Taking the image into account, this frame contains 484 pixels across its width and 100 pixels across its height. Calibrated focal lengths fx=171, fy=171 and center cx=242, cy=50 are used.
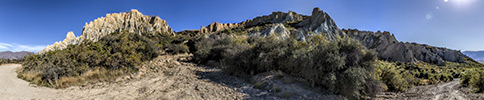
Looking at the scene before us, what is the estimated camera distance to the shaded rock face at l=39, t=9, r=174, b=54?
55272 mm

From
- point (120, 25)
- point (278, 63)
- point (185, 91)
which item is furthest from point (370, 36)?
point (120, 25)

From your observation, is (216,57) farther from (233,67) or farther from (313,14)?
(313,14)

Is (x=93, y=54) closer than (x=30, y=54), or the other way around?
(x=93, y=54)

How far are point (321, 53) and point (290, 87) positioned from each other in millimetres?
1663

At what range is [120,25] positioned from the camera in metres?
62.5

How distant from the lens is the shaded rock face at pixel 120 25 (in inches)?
2176

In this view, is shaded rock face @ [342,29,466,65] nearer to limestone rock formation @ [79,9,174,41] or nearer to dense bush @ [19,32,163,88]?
dense bush @ [19,32,163,88]

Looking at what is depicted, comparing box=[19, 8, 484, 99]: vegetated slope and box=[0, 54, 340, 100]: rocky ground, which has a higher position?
A: box=[19, 8, 484, 99]: vegetated slope

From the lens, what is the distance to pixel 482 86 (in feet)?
25.1

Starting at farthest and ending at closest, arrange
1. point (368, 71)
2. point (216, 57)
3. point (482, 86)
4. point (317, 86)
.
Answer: point (216, 57) → point (482, 86) → point (317, 86) → point (368, 71)

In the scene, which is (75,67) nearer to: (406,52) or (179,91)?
(179,91)

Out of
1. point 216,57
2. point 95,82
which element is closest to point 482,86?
point 216,57

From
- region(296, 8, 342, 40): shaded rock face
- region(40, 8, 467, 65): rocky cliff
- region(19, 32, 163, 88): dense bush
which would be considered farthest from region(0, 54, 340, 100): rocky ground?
region(296, 8, 342, 40): shaded rock face

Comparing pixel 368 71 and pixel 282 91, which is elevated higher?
pixel 368 71
